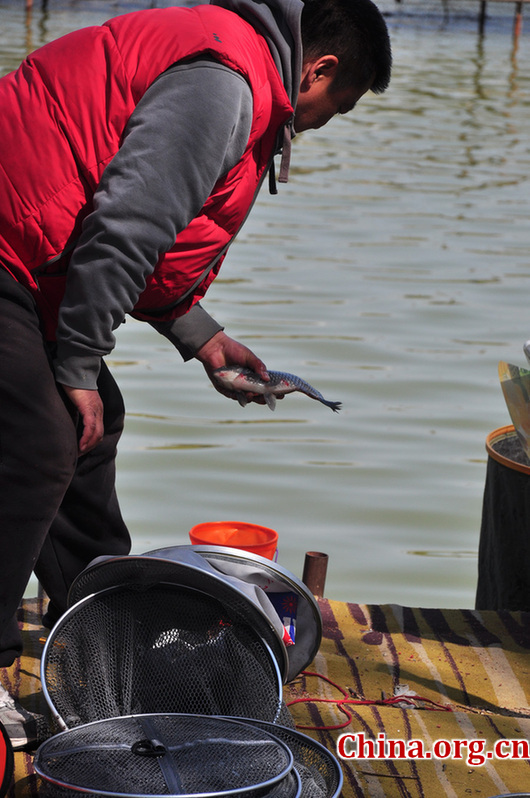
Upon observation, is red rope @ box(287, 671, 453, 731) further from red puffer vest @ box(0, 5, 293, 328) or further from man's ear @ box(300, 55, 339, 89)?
man's ear @ box(300, 55, 339, 89)

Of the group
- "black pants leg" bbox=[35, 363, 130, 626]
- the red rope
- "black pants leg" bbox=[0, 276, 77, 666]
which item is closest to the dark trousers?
"black pants leg" bbox=[0, 276, 77, 666]

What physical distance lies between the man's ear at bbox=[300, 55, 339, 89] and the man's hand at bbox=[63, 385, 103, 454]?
3.05 ft

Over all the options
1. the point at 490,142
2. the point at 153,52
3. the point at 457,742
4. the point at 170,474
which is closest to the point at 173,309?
the point at 153,52

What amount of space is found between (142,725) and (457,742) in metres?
0.91

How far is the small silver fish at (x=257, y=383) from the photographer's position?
3049mm

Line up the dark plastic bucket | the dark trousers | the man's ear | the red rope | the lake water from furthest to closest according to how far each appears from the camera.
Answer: the lake water
the dark plastic bucket
the red rope
the man's ear
the dark trousers

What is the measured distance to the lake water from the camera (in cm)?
514

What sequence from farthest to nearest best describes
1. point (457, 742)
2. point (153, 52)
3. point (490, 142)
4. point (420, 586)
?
point (490, 142) → point (420, 586) → point (457, 742) → point (153, 52)

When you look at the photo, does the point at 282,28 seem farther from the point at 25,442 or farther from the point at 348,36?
the point at 25,442

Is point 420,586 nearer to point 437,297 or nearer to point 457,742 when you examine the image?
point 457,742

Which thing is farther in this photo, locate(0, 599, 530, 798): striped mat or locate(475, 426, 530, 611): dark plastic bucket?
locate(475, 426, 530, 611): dark plastic bucket

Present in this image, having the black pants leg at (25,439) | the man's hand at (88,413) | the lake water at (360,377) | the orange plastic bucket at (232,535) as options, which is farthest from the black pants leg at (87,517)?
the lake water at (360,377)

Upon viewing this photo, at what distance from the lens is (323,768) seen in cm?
241

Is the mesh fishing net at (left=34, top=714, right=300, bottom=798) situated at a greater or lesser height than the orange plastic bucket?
greater
